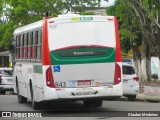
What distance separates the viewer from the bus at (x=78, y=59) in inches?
700

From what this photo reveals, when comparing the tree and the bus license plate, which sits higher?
the tree

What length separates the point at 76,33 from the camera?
1809cm

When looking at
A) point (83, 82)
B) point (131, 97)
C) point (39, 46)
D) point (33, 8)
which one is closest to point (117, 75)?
point (83, 82)

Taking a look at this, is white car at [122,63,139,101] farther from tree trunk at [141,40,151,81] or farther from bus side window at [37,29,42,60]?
tree trunk at [141,40,151,81]

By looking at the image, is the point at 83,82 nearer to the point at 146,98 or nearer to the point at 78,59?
the point at 78,59

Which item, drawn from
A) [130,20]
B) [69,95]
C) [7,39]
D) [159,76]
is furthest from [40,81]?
[7,39]

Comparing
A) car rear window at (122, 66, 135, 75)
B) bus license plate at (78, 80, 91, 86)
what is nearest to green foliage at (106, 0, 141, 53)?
car rear window at (122, 66, 135, 75)

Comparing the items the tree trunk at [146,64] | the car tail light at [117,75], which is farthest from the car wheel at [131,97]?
the tree trunk at [146,64]

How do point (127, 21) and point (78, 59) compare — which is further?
point (127, 21)

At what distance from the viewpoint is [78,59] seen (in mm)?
17922

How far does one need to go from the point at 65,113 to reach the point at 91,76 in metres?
1.75

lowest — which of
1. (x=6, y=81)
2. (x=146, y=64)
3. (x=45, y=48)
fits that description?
(x=6, y=81)

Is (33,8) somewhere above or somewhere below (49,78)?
above

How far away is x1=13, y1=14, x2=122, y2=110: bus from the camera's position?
1778cm
